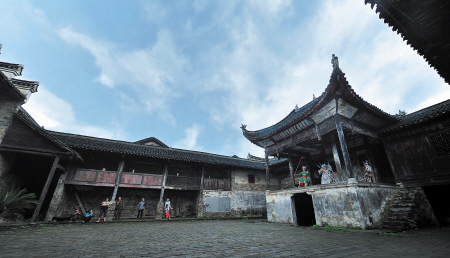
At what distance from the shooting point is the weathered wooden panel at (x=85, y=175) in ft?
41.8

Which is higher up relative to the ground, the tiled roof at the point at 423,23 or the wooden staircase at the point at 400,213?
the tiled roof at the point at 423,23

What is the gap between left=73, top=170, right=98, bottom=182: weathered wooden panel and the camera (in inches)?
501

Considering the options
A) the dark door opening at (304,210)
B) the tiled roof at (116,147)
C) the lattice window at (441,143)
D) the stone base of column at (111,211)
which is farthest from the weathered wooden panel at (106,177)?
the lattice window at (441,143)

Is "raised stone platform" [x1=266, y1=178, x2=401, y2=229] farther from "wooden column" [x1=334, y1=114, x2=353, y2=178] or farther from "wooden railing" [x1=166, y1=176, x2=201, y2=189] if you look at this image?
"wooden railing" [x1=166, y1=176, x2=201, y2=189]

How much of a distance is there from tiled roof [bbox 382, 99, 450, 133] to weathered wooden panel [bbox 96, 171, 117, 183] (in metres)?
17.1

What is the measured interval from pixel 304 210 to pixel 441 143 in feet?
21.7

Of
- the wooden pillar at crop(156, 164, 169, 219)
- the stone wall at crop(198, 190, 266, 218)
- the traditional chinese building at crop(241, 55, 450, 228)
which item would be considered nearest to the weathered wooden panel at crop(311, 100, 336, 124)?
the traditional chinese building at crop(241, 55, 450, 228)

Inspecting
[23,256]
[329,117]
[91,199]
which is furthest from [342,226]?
[91,199]

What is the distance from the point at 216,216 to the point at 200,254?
44.0ft

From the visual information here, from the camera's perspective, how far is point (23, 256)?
3.29 m

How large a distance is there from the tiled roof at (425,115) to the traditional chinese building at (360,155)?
0.12 ft

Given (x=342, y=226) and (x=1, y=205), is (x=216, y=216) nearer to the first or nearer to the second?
(x=342, y=226)

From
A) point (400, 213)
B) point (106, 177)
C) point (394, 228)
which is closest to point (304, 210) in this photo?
point (400, 213)

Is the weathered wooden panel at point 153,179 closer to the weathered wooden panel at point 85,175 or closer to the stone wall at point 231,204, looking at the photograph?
the weathered wooden panel at point 85,175
